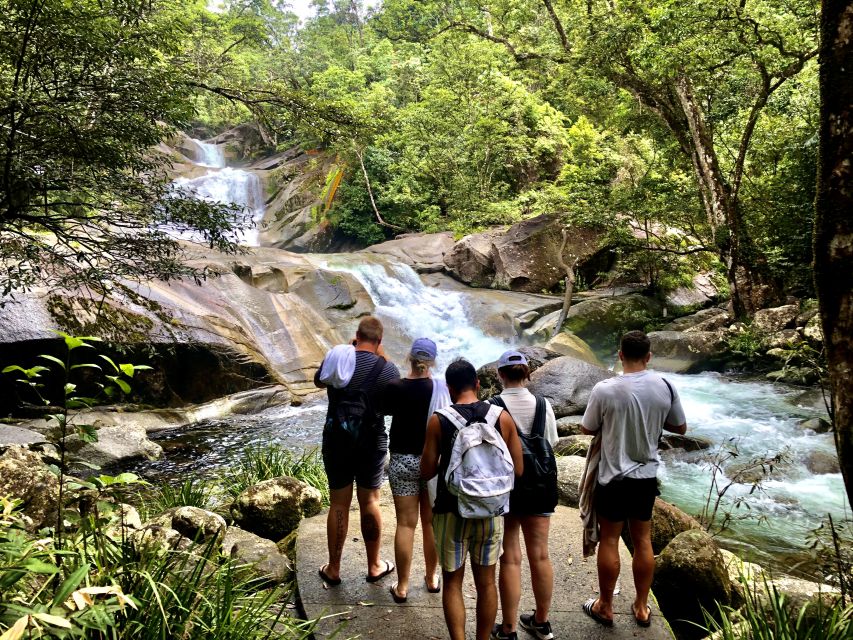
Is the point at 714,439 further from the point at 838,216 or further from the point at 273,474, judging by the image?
the point at 838,216

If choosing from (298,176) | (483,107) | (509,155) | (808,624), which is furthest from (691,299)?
(298,176)

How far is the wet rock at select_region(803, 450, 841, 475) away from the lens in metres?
7.50

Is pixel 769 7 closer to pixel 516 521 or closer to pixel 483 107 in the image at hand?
pixel 483 107

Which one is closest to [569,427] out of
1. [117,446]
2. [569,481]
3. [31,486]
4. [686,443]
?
[686,443]

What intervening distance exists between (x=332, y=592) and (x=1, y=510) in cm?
202

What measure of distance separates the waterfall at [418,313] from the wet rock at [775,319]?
248 inches

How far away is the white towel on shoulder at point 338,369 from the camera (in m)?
3.53

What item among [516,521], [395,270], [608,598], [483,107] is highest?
[483,107]

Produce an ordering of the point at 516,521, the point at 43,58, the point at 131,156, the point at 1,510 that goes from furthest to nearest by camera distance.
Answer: the point at 131,156
the point at 43,58
the point at 516,521
the point at 1,510

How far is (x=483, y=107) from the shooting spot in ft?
66.2

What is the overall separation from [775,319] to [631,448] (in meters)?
11.7

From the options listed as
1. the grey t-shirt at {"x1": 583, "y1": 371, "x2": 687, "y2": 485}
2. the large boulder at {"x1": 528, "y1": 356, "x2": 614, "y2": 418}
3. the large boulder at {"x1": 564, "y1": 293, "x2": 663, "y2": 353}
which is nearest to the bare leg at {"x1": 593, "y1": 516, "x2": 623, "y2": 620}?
the grey t-shirt at {"x1": 583, "y1": 371, "x2": 687, "y2": 485}

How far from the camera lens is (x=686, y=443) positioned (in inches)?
342

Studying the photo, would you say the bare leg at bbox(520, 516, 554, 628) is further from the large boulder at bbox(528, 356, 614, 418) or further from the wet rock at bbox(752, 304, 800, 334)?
the wet rock at bbox(752, 304, 800, 334)
